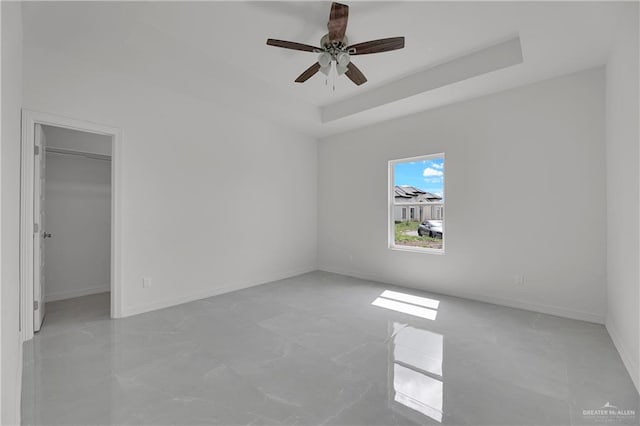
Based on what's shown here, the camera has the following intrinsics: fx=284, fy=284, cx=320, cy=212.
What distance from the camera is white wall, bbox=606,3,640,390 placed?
84.0 inches

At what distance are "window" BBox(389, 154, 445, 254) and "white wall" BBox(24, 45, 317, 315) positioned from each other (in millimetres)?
1919

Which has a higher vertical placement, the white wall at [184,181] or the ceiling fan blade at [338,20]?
the ceiling fan blade at [338,20]

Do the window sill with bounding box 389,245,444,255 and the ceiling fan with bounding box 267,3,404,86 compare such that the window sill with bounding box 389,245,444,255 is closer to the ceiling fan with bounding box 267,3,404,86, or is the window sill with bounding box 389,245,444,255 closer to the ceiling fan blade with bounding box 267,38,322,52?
the ceiling fan with bounding box 267,3,404,86

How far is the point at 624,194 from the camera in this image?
7.91ft

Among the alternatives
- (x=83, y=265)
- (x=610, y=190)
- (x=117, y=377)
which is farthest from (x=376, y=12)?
(x=83, y=265)

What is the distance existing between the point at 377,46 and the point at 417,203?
9.02 ft

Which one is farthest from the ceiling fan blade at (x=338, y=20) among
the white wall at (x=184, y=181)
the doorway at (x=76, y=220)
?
the doorway at (x=76, y=220)

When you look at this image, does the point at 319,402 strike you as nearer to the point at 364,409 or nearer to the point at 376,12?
the point at 364,409

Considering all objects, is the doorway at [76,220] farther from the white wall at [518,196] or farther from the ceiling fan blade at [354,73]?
the white wall at [518,196]

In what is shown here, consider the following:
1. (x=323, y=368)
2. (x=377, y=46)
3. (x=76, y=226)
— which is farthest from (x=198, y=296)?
(x=377, y=46)

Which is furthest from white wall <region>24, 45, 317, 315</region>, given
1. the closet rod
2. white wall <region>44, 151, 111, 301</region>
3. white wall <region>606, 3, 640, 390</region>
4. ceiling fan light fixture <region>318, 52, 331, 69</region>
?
white wall <region>606, 3, 640, 390</region>

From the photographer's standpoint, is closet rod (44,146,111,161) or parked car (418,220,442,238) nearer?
closet rod (44,146,111,161)

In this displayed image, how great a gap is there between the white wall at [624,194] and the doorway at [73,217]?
489 cm

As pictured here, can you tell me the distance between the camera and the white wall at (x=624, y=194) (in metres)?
2.13
